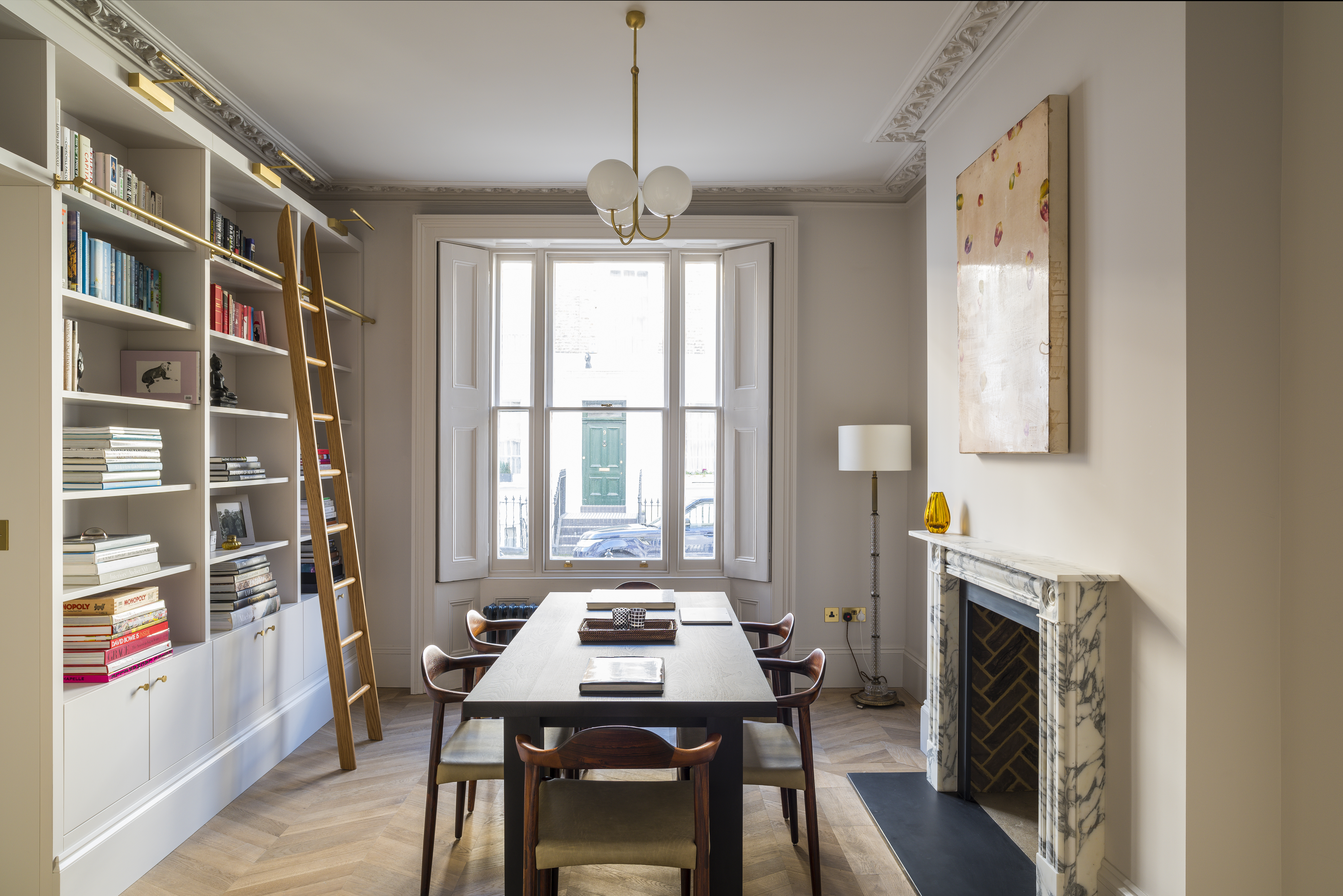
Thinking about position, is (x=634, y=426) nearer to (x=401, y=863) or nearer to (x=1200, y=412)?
(x=401, y=863)

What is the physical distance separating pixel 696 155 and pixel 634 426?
5.37ft

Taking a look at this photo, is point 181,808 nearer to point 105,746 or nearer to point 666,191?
point 105,746

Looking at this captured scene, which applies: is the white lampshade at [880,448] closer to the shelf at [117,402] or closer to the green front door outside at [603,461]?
the green front door outside at [603,461]

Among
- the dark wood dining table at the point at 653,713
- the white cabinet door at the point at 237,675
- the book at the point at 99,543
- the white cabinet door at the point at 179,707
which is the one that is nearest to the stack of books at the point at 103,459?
the book at the point at 99,543

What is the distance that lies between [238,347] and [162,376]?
0.55 metres

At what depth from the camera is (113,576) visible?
8.26 feet

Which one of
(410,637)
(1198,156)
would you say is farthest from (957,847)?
(410,637)

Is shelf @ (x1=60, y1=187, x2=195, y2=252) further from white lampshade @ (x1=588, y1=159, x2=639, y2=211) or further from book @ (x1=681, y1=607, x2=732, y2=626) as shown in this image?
book @ (x1=681, y1=607, x2=732, y2=626)

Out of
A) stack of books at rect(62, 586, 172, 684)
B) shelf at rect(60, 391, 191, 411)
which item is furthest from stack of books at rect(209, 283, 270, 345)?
stack of books at rect(62, 586, 172, 684)

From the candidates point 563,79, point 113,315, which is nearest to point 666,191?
point 563,79

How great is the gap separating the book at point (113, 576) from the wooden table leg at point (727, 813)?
2049mm

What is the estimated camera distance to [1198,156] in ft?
5.79

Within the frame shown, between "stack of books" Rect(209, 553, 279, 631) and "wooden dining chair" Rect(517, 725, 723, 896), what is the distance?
1.89m

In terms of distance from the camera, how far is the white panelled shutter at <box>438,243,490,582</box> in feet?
14.6
